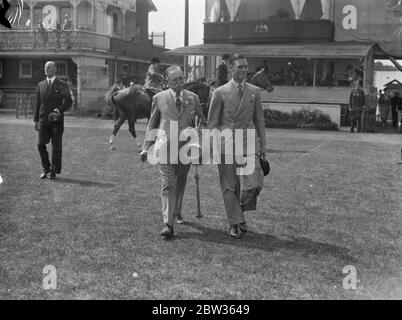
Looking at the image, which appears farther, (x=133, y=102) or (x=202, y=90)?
(x=202, y=90)

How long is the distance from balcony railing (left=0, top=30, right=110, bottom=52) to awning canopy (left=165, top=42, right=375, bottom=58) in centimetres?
489

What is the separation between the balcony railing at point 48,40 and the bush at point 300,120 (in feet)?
36.8

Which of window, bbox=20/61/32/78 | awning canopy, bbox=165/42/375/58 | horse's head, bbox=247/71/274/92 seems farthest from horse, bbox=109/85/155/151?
window, bbox=20/61/32/78

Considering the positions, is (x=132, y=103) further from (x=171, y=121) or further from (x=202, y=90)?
(x=171, y=121)

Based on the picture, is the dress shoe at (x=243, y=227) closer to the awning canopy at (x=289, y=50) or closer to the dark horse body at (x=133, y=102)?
the dark horse body at (x=133, y=102)

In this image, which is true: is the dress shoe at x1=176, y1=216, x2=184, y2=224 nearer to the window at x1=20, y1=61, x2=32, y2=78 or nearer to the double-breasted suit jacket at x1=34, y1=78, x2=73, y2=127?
the double-breasted suit jacket at x1=34, y1=78, x2=73, y2=127

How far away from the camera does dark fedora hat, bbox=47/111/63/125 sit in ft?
35.8

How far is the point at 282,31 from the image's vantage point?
3219 cm

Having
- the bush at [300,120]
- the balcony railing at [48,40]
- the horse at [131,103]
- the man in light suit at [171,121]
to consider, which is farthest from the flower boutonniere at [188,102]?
the balcony railing at [48,40]

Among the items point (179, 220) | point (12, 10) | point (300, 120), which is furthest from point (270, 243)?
point (300, 120)

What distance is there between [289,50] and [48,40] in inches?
512

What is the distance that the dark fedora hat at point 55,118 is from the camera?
10906mm

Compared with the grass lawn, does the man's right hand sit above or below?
above
